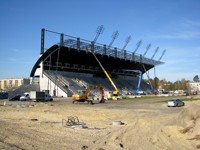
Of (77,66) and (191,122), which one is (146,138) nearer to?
(191,122)

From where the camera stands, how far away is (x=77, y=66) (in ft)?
377

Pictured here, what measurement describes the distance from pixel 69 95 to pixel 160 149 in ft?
267

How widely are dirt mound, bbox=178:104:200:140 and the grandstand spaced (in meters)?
76.7

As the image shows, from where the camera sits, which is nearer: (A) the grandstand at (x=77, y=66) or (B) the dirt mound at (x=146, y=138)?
(B) the dirt mound at (x=146, y=138)

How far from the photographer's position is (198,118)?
63.4ft

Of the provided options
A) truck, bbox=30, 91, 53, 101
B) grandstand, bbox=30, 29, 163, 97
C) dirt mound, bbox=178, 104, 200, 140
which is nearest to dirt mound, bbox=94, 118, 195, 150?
dirt mound, bbox=178, 104, 200, 140

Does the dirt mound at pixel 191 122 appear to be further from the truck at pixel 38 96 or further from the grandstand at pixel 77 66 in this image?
the grandstand at pixel 77 66

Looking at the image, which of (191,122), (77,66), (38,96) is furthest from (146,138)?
(77,66)

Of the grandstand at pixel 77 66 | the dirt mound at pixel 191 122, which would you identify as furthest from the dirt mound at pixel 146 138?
the grandstand at pixel 77 66

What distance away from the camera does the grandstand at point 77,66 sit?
3915 inches

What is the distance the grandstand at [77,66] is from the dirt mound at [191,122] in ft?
252

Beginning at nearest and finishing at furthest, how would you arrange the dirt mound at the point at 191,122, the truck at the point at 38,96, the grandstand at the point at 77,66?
1. the dirt mound at the point at 191,122
2. the truck at the point at 38,96
3. the grandstand at the point at 77,66

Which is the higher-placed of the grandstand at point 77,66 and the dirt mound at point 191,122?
the grandstand at point 77,66

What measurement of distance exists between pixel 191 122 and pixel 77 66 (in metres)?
96.7
